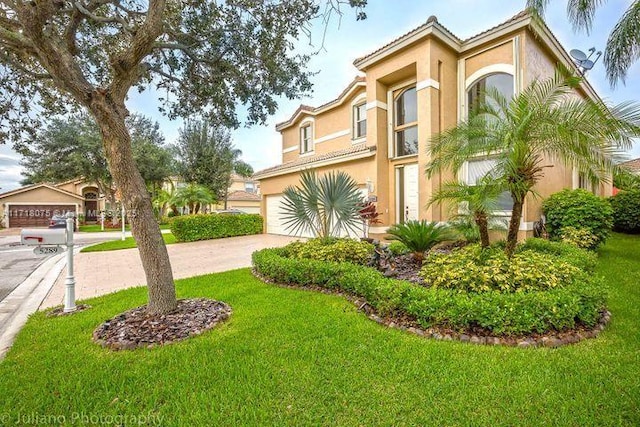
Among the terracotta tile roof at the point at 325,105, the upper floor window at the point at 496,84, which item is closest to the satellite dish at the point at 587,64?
the upper floor window at the point at 496,84

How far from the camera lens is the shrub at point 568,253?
6062mm

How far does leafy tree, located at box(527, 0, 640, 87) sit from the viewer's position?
738 cm

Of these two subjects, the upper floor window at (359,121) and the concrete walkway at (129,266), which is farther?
the upper floor window at (359,121)

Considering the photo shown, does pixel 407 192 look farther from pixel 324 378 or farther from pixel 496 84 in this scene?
pixel 324 378

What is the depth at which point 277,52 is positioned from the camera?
7.43 meters

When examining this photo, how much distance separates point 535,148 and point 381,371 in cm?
491

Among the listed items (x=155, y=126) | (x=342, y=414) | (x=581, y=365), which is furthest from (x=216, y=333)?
(x=155, y=126)

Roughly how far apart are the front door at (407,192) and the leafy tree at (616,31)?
228 inches

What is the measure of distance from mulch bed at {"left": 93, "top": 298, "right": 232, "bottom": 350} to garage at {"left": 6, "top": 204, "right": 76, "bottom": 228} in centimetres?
3354

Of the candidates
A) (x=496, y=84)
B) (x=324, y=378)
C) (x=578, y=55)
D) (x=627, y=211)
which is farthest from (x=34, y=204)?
(x=627, y=211)

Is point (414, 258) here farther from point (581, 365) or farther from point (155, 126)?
point (155, 126)

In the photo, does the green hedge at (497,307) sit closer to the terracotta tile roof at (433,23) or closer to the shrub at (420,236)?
the shrub at (420,236)

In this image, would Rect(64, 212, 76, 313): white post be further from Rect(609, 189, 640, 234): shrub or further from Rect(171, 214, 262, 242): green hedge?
Rect(609, 189, 640, 234): shrub

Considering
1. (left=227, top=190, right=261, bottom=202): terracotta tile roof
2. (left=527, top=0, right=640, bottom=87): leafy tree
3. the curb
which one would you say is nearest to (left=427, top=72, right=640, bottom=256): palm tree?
(left=527, top=0, right=640, bottom=87): leafy tree
